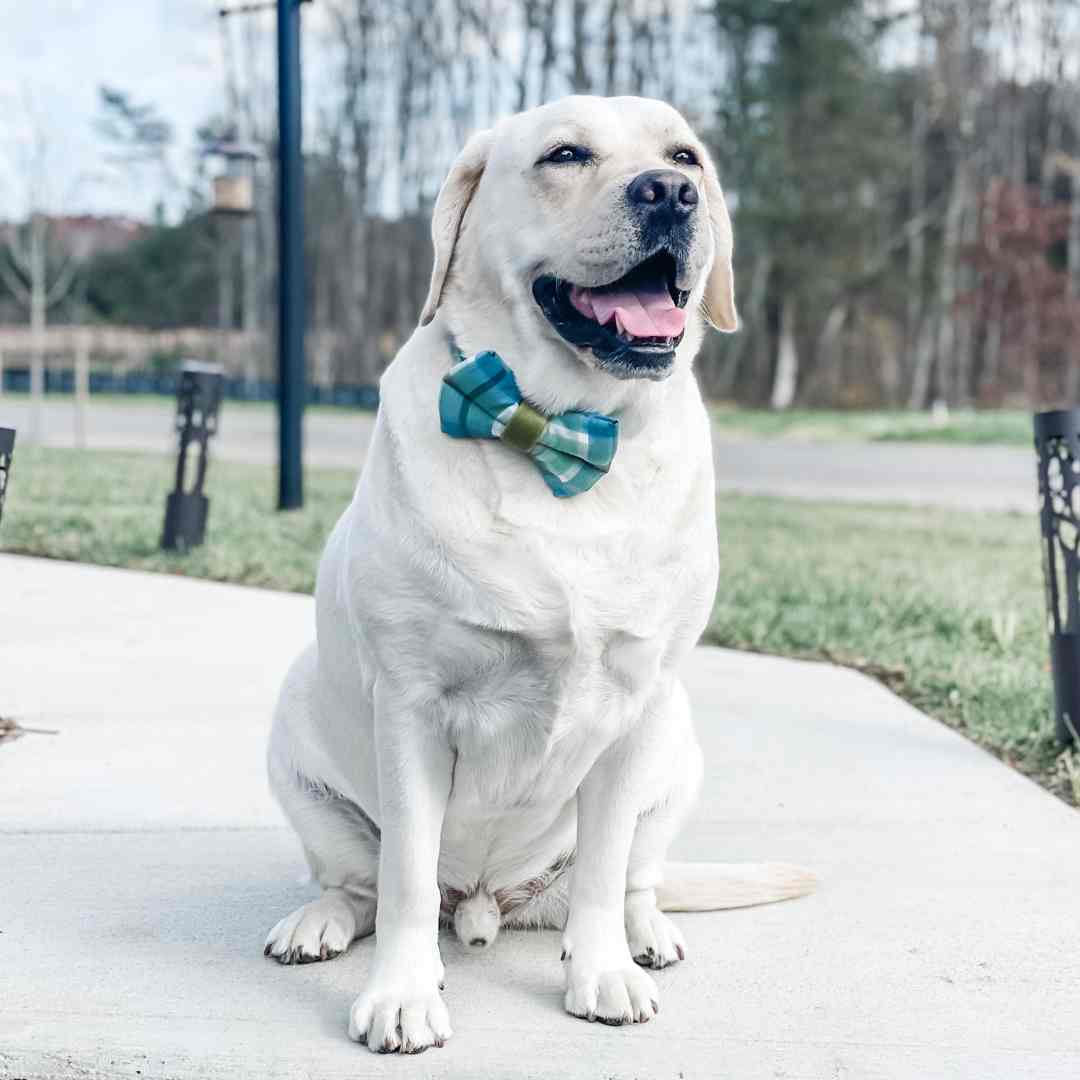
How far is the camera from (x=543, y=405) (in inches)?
85.7

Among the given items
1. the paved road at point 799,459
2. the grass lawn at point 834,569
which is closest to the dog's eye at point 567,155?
the grass lawn at point 834,569

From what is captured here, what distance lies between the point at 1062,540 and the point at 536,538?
84.6 inches

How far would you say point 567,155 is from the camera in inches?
83.0

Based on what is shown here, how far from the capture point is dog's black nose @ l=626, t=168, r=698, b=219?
2.00 m

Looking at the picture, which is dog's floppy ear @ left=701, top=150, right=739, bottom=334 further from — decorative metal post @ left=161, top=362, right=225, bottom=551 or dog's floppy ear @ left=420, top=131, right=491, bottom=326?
decorative metal post @ left=161, top=362, right=225, bottom=551

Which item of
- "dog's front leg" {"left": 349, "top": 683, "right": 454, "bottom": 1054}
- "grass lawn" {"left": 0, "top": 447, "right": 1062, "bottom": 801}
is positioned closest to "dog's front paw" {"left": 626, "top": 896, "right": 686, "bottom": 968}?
"dog's front leg" {"left": 349, "top": 683, "right": 454, "bottom": 1054}

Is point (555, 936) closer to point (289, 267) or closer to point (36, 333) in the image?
point (289, 267)

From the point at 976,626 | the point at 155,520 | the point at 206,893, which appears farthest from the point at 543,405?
the point at 155,520

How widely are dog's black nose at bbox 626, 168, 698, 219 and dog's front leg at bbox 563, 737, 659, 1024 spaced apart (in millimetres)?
813

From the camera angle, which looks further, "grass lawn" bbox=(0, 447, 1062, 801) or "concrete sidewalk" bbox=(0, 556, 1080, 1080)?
"grass lawn" bbox=(0, 447, 1062, 801)

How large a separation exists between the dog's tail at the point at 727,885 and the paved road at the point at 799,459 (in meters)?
7.85

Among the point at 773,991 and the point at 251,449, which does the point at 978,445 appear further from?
the point at 773,991

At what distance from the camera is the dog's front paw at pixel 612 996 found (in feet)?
7.10

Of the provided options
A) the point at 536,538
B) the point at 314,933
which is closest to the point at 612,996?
the point at 314,933
